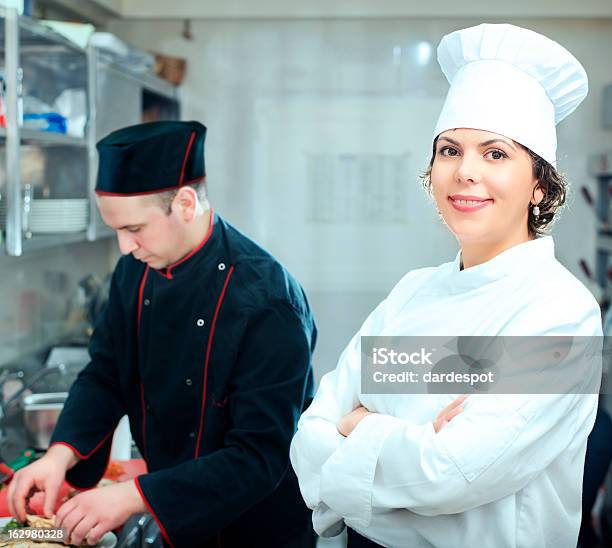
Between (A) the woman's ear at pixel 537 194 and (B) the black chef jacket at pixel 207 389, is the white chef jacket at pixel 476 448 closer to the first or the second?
(A) the woman's ear at pixel 537 194

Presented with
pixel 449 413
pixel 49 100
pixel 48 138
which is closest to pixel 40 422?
pixel 48 138

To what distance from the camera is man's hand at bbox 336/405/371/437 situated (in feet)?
3.52

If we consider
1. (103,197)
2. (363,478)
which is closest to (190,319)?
(103,197)

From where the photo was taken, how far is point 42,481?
4.42 ft

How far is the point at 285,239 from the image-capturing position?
3248mm

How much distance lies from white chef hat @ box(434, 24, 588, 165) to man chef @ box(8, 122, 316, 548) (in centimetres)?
49

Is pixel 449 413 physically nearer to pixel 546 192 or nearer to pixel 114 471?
pixel 546 192

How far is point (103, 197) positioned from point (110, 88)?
50.3 inches

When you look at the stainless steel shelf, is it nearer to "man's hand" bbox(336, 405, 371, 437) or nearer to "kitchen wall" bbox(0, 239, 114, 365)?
"kitchen wall" bbox(0, 239, 114, 365)

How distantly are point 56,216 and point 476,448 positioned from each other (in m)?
1.60

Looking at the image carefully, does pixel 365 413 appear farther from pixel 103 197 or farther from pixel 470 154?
pixel 103 197

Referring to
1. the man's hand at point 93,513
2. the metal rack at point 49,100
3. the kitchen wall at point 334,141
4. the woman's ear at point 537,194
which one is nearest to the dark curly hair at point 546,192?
the woman's ear at point 537,194

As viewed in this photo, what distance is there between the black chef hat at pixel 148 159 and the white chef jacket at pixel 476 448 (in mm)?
501

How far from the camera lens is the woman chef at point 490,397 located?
0.94m
